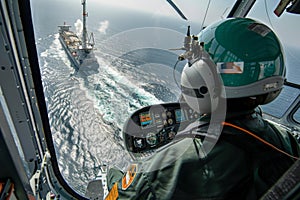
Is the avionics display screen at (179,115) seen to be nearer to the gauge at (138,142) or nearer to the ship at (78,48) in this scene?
the gauge at (138,142)

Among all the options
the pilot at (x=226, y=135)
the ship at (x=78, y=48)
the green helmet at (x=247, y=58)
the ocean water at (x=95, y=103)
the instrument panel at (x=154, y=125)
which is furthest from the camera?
the ship at (x=78, y=48)

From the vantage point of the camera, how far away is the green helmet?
85cm

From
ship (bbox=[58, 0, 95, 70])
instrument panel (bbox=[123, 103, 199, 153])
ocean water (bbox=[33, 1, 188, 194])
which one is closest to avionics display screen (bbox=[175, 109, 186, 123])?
instrument panel (bbox=[123, 103, 199, 153])

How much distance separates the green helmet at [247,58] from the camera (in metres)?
0.85

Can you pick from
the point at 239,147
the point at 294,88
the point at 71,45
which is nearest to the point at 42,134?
the point at 239,147

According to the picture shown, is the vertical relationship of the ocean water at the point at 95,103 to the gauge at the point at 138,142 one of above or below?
below

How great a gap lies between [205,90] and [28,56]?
38.0 inches

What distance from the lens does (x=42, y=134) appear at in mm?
1468

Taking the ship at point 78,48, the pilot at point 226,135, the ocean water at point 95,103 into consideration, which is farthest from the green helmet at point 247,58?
the ship at point 78,48

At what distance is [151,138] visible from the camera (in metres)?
2.25

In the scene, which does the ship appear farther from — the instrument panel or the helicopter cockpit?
the instrument panel

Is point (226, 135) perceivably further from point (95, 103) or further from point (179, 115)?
point (95, 103)

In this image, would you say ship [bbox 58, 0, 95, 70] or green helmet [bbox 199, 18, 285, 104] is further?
ship [bbox 58, 0, 95, 70]

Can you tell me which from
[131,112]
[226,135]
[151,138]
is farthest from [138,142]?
[226,135]
